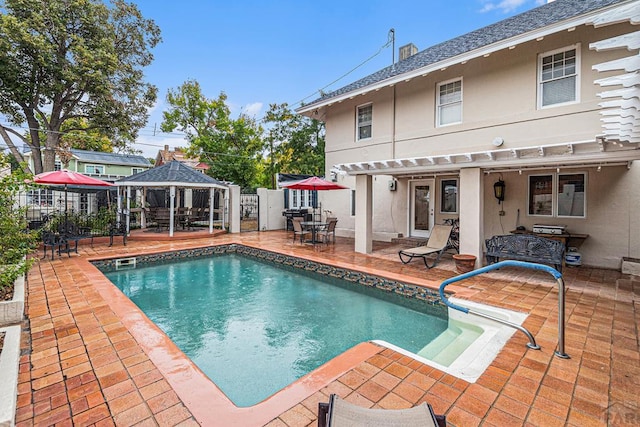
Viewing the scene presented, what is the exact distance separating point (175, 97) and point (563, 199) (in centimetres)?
2813

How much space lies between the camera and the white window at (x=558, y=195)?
7988 mm

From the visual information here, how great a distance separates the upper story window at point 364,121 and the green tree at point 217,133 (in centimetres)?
1300

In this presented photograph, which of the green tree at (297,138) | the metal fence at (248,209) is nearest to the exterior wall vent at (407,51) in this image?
the green tree at (297,138)

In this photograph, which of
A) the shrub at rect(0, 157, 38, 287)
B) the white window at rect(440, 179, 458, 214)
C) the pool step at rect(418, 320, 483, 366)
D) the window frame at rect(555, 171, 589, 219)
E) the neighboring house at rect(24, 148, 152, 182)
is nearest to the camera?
the pool step at rect(418, 320, 483, 366)

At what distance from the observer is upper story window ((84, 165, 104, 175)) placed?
2736 cm

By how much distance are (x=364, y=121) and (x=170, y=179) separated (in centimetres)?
858

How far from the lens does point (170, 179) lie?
12.5m

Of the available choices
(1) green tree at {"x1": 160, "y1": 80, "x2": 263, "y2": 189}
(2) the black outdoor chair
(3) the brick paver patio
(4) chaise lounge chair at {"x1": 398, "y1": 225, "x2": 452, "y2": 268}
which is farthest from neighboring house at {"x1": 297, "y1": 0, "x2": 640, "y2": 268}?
(1) green tree at {"x1": 160, "y1": 80, "x2": 263, "y2": 189}

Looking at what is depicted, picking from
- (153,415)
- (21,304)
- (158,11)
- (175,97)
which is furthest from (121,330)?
(175,97)

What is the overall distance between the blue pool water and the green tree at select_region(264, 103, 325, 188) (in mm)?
15903

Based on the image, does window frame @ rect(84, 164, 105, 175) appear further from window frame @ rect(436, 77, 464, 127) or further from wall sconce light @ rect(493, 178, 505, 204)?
wall sconce light @ rect(493, 178, 505, 204)

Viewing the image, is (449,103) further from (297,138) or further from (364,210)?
(297,138)

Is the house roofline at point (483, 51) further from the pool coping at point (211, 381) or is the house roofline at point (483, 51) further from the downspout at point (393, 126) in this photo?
the pool coping at point (211, 381)

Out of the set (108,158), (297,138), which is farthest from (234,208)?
(108,158)
